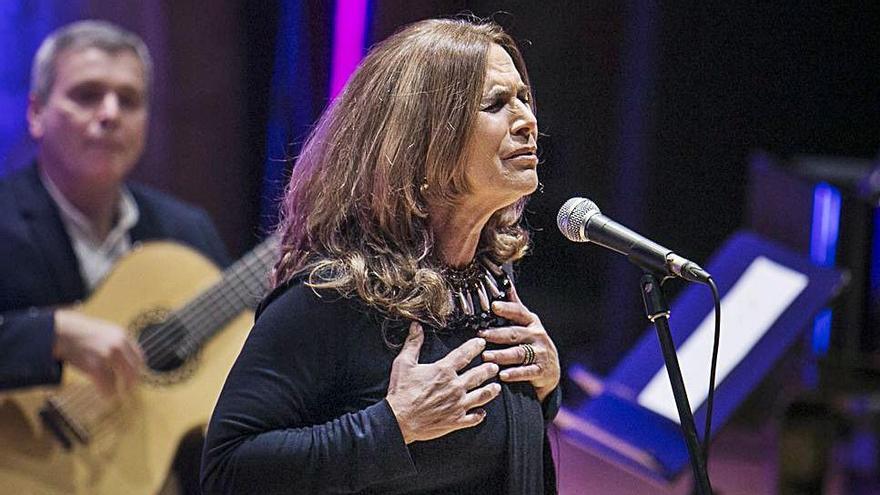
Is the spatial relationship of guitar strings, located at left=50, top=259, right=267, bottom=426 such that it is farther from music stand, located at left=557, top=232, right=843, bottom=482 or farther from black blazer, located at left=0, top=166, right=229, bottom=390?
music stand, located at left=557, top=232, right=843, bottom=482

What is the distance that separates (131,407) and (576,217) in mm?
1647

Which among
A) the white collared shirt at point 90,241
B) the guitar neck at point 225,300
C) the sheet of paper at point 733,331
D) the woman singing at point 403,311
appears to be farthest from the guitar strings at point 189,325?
the woman singing at point 403,311

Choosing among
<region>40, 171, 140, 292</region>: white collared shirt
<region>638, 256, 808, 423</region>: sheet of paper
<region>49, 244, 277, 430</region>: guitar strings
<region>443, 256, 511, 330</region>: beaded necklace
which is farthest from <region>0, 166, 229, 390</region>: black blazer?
<region>443, 256, 511, 330</region>: beaded necklace

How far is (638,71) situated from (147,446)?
245 cm

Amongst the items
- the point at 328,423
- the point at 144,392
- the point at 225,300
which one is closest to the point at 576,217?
the point at 328,423

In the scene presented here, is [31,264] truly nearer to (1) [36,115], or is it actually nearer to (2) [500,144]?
(1) [36,115]

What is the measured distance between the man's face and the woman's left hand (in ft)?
6.00

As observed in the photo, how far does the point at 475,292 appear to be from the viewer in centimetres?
182

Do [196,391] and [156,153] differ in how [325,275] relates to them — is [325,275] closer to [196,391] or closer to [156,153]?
[196,391]

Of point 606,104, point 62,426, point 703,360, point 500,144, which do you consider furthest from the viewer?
point 606,104

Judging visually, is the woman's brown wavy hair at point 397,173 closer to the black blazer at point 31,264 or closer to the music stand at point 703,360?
the music stand at point 703,360

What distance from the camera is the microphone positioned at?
1.64 m

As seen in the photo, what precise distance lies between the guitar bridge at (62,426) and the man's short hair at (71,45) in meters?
0.94

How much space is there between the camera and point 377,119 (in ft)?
5.81
